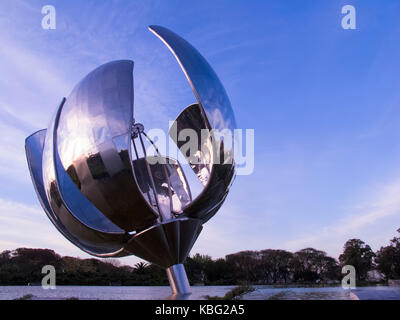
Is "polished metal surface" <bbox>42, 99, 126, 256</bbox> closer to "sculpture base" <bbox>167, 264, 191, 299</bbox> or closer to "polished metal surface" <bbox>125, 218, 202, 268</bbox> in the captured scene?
"polished metal surface" <bbox>125, 218, 202, 268</bbox>

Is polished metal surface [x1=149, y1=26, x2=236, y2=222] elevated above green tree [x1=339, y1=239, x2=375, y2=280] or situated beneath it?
elevated above

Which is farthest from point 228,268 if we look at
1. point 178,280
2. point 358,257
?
point 178,280

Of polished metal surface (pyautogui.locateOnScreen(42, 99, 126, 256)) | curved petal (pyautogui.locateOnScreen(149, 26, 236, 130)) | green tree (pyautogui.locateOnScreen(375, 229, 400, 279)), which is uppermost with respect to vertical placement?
curved petal (pyautogui.locateOnScreen(149, 26, 236, 130))

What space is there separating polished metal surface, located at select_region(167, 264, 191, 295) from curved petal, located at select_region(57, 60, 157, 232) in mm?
1305

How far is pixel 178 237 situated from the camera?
8625mm

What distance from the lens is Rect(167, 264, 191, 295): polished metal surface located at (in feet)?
28.5

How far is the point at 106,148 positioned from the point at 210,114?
2321 millimetres

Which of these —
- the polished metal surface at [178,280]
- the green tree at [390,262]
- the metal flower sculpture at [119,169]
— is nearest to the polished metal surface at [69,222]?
the metal flower sculpture at [119,169]

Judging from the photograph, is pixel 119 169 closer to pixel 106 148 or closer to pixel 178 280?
pixel 106 148

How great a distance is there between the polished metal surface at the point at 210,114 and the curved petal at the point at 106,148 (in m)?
1.20

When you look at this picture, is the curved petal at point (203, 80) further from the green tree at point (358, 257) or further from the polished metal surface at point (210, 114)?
the green tree at point (358, 257)

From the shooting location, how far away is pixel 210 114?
8109 mm

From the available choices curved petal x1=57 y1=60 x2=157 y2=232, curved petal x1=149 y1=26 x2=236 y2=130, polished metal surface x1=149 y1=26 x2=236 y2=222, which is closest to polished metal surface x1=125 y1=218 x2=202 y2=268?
curved petal x1=57 y1=60 x2=157 y2=232
